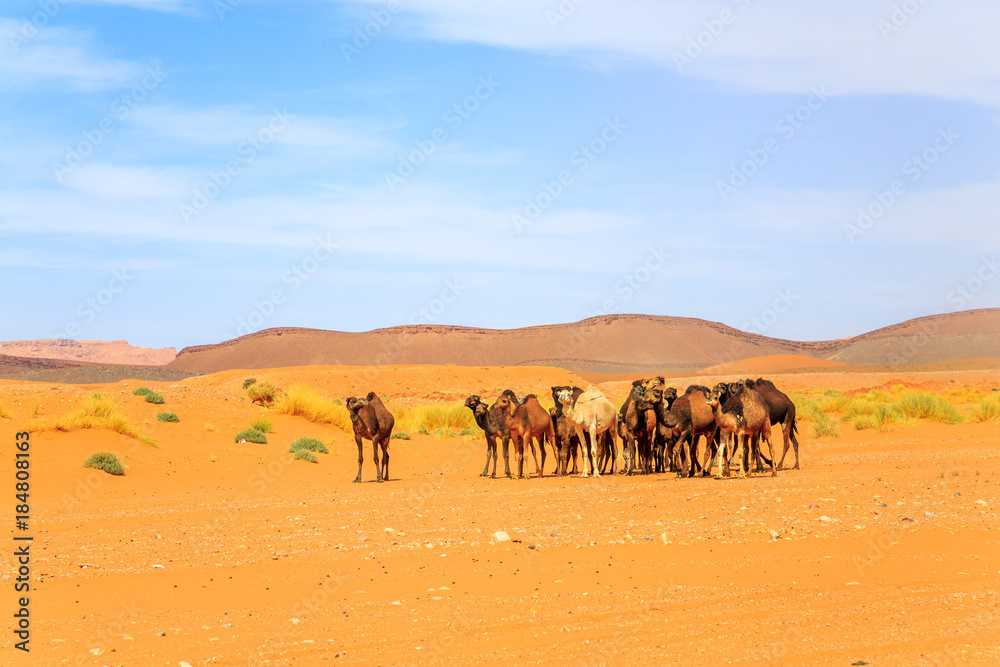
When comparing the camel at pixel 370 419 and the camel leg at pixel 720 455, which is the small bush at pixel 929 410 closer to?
the camel leg at pixel 720 455

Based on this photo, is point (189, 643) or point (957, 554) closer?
point (189, 643)

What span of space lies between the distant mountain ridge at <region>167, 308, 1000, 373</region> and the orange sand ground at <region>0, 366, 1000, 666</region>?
121259mm

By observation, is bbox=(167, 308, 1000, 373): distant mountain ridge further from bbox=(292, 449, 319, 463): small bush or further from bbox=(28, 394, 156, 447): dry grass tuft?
bbox=(28, 394, 156, 447): dry grass tuft

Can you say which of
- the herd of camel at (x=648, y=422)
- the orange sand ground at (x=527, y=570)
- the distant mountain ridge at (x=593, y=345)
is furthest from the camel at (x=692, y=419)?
the distant mountain ridge at (x=593, y=345)

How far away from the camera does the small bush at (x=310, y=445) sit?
981 inches

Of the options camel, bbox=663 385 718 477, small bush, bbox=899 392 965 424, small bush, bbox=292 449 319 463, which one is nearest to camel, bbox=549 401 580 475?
camel, bbox=663 385 718 477

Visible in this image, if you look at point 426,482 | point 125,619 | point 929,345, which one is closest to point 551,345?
point 929,345

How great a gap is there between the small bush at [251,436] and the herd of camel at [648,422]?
797cm

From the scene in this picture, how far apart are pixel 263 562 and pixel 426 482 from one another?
831 centimetres

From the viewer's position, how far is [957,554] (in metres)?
9.45

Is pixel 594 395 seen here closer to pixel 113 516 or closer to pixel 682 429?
pixel 682 429

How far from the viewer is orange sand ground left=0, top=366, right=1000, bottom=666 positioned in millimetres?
6809

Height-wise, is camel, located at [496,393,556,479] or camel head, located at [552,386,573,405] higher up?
camel head, located at [552,386,573,405]

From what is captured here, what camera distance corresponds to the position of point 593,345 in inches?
6363
